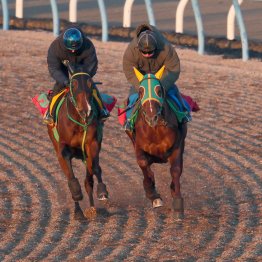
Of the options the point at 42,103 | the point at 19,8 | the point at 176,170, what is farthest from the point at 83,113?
the point at 19,8

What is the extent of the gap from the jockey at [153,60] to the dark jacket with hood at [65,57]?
1.18 feet

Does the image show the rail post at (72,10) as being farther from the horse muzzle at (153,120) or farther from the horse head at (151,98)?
the horse muzzle at (153,120)

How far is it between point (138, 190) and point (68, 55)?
1622mm

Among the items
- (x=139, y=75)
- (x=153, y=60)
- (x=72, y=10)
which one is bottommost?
(x=72, y=10)

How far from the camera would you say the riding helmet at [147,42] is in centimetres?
1094

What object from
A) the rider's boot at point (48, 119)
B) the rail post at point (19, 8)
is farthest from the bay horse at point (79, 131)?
the rail post at point (19, 8)

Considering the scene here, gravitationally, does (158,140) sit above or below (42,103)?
below

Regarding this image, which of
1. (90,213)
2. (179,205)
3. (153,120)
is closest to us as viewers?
(153,120)

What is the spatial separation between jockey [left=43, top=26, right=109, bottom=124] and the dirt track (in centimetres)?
104

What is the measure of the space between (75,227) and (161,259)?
4.42ft

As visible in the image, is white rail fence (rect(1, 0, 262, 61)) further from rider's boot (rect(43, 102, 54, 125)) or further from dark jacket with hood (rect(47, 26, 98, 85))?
rider's boot (rect(43, 102, 54, 125))

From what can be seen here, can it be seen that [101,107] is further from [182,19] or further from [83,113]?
[182,19]

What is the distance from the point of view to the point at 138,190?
11.9 m

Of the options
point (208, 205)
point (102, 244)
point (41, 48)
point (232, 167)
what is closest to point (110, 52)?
point (41, 48)
